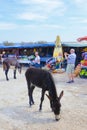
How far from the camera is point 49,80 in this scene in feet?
30.3

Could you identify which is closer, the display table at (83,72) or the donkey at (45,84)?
the donkey at (45,84)

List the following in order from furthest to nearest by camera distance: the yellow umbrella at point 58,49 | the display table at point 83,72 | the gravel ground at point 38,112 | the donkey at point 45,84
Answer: the yellow umbrella at point 58,49 → the display table at point 83,72 → the donkey at point 45,84 → the gravel ground at point 38,112

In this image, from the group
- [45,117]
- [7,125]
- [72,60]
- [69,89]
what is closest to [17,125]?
[7,125]

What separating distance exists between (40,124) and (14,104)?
255cm

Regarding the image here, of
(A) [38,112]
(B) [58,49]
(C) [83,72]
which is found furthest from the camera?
(B) [58,49]

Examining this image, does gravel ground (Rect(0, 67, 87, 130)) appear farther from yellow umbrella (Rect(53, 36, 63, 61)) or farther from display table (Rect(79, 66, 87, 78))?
yellow umbrella (Rect(53, 36, 63, 61))

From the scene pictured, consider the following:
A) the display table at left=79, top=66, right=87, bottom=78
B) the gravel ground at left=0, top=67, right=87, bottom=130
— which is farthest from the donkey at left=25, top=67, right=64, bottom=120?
the display table at left=79, top=66, right=87, bottom=78

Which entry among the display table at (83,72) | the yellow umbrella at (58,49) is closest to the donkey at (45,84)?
the display table at (83,72)

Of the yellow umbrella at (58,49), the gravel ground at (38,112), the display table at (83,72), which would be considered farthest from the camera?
the yellow umbrella at (58,49)

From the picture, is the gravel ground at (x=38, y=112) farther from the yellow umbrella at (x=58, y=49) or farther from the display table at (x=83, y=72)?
the yellow umbrella at (x=58, y=49)

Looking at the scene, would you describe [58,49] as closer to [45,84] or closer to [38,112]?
[45,84]

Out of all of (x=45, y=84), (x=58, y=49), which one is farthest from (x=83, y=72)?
(x=45, y=84)

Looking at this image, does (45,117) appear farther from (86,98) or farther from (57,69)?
(57,69)

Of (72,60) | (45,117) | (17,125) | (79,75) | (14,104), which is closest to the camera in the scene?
(17,125)
